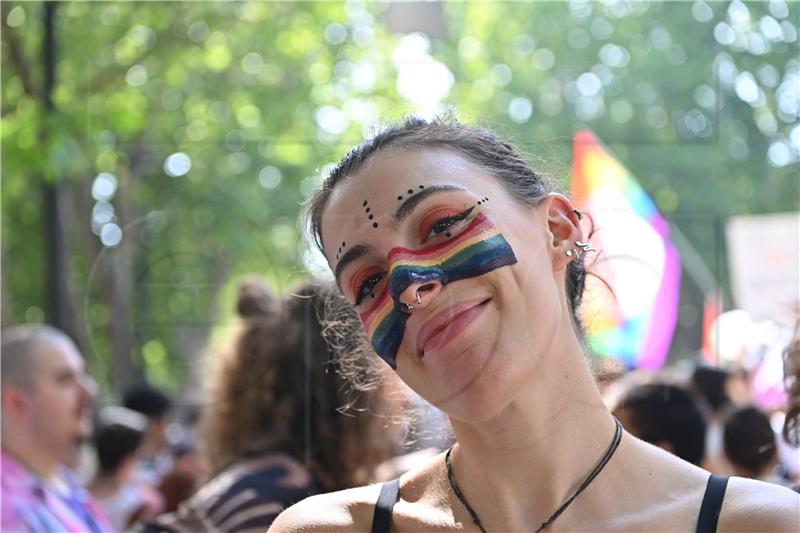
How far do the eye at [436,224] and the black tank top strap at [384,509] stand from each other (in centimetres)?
40

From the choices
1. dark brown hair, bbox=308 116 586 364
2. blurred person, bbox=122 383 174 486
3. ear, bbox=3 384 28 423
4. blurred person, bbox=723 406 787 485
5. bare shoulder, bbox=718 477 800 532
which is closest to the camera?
bare shoulder, bbox=718 477 800 532

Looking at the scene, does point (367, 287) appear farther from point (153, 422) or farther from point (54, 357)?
point (153, 422)

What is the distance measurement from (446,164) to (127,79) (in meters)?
6.75

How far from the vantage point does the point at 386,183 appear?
1456 millimetres

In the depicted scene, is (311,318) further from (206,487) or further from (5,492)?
(5,492)

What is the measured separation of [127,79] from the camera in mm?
7812

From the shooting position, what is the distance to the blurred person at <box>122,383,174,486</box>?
6975 millimetres

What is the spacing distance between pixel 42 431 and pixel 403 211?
7.97 ft

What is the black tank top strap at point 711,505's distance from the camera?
141 centimetres

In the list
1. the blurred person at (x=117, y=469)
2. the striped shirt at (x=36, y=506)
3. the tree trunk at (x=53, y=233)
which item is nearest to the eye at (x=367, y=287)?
the striped shirt at (x=36, y=506)

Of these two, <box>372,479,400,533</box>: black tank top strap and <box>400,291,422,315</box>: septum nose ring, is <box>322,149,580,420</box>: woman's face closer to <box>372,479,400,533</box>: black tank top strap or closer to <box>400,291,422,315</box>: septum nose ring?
<box>400,291,422,315</box>: septum nose ring

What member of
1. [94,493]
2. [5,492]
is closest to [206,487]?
[5,492]

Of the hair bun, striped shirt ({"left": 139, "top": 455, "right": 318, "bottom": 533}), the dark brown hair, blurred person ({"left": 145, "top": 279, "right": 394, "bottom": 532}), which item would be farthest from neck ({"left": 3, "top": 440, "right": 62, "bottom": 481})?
the dark brown hair

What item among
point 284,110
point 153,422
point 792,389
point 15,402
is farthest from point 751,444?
point 284,110
